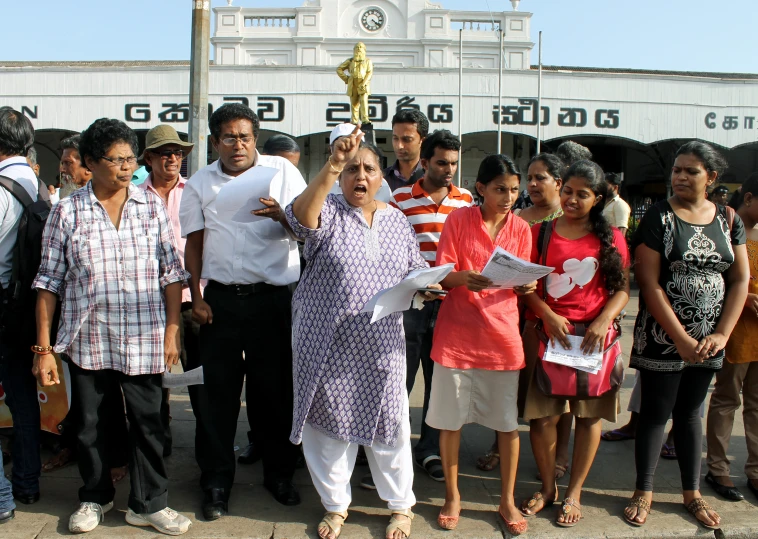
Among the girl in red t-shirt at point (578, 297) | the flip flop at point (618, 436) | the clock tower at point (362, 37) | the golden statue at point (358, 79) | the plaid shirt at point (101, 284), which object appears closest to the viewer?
the plaid shirt at point (101, 284)

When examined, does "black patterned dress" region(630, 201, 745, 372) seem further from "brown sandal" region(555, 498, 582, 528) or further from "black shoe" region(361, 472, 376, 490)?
"black shoe" region(361, 472, 376, 490)

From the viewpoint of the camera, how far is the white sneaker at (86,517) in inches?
116

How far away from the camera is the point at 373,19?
98.0 feet

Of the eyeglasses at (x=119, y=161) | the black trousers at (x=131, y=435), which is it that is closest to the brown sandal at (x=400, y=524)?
the black trousers at (x=131, y=435)

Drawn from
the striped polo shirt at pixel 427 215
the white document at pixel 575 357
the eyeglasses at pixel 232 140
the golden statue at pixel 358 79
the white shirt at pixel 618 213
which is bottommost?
the white document at pixel 575 357

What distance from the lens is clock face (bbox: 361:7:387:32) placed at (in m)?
29.8

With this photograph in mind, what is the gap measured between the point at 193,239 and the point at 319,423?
1115 millimetres

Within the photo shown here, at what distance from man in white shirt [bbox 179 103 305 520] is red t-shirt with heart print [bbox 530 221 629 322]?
4.23ft

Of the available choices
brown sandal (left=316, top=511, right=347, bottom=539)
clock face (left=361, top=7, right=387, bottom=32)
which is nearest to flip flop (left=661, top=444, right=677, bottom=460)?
brown sandal (left=316, top=511, right=347, bottom=539)

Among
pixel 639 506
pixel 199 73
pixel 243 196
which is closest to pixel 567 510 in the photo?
pixel 639 506

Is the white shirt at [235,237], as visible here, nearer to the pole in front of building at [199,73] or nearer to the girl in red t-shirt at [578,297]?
the girl in red t-shirt at [578,297]

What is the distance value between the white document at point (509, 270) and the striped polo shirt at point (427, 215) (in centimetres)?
75

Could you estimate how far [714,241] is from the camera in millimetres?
3172

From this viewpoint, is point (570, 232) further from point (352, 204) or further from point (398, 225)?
point (352, 204)
